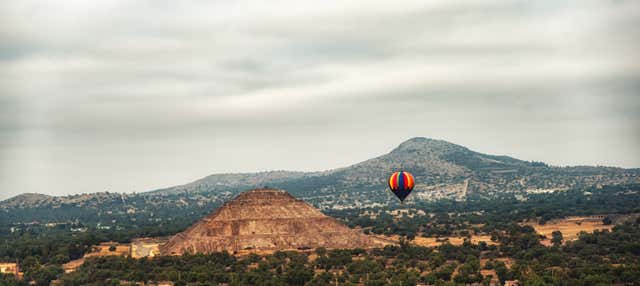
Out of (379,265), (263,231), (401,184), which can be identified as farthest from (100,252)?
(401,184)

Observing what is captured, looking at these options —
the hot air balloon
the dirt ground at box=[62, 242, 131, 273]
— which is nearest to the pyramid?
the dirt ground at box=[62, 242, 131, 273]

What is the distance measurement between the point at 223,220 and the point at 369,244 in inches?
1240

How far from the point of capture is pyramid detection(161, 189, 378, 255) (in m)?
175

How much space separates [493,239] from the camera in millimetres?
189500

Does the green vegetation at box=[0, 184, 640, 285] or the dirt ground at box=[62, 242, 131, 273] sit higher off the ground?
the dirt ground at box=[62, 242, 131, 273]

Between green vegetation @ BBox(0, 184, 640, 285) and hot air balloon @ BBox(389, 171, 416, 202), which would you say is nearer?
green vegetation @ BBox(0, 184, 640, 285)

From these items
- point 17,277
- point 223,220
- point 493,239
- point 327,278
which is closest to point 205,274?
point 327,278

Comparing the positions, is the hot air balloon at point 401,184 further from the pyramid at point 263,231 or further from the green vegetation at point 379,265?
the pyramid at point 263,231

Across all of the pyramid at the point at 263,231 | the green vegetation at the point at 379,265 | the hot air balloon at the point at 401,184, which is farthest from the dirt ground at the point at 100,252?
the hot air balloon at the point at 401,184

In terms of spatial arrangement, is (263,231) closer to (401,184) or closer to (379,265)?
(379,265)

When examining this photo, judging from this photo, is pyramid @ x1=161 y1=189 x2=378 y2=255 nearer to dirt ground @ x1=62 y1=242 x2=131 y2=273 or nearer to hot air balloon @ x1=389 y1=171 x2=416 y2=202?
dirt ground @ x1=62 y1=242 x2=131 y2=273

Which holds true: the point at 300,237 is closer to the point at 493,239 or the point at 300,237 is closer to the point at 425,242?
the point at 425,242

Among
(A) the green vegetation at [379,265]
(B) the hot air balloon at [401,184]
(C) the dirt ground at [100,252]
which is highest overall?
(B) the hot air balloon at [401,184]

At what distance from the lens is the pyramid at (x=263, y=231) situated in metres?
175
